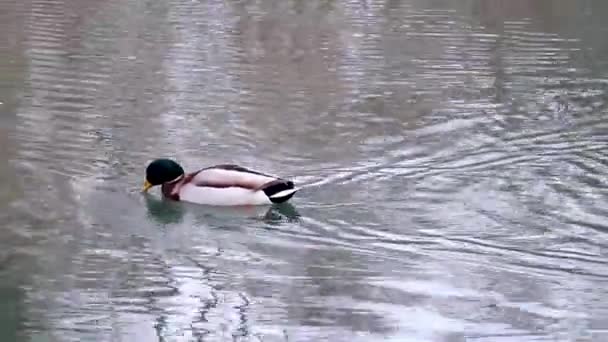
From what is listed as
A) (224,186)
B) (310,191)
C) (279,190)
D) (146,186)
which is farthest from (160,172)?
(310,191)

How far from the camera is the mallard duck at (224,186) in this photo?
9.37 meters

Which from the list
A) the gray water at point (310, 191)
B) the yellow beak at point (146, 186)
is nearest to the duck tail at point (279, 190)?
the gray water at point (310, 191)

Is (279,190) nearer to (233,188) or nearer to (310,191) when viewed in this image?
(233,188)

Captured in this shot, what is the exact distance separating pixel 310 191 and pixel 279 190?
477 millimetres

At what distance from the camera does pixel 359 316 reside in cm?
723

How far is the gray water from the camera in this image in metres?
7.32

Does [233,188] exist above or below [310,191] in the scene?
above

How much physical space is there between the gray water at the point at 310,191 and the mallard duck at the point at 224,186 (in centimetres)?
10

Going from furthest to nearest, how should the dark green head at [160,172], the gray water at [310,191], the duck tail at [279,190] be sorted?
1. the dark green head at [160,172]
2. the duck tail at [279,190]
3. the gray water at [310,191]

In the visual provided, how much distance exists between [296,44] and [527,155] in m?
7.77

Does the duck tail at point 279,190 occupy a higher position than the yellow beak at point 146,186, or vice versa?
the duck tail at point 279,190

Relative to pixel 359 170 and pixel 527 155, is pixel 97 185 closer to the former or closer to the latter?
pixel 359 170

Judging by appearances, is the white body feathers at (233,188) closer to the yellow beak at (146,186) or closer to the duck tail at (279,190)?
the duck tail at (279,190)

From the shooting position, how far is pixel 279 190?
934cm
